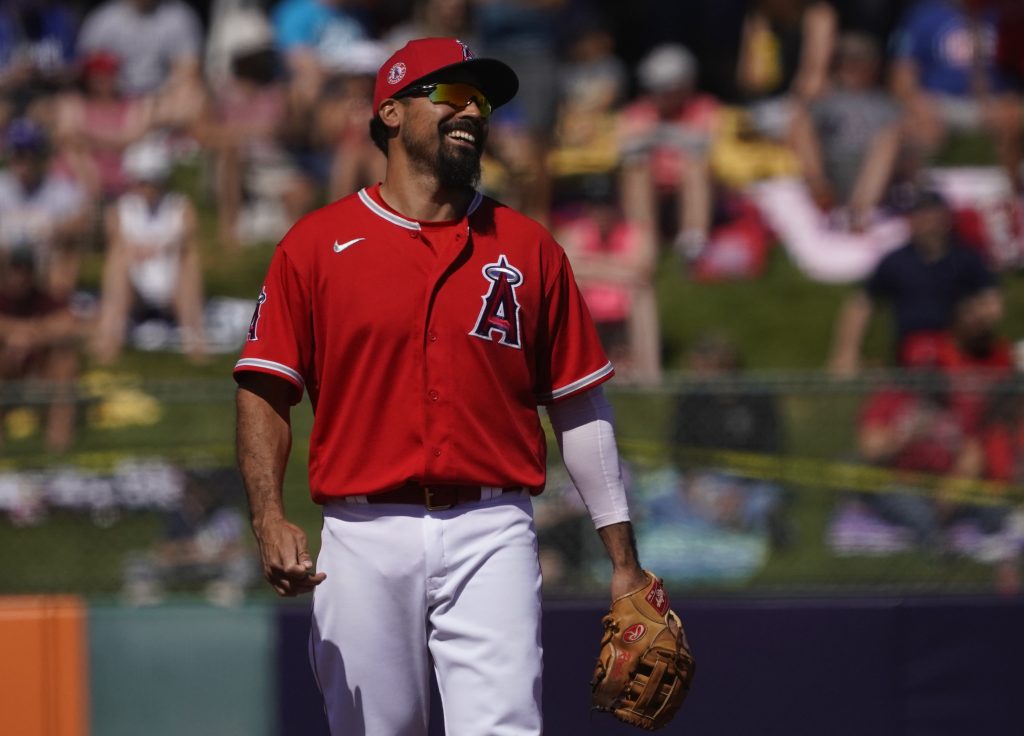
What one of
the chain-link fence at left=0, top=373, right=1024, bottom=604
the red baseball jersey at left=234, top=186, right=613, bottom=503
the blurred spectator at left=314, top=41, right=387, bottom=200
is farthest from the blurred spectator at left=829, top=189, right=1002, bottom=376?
the red baseball jersey at left=234, top=186, right=613, bottom=503

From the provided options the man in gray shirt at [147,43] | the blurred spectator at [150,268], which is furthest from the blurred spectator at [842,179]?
the man in gray shirt at [147,43]

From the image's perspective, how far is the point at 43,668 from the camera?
5.89 m

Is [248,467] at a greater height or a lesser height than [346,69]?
lesser

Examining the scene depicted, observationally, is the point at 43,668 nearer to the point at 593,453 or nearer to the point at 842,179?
the point at 593,453

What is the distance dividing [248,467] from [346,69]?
7267 mm

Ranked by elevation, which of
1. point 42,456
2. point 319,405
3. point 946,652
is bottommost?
point 946,652

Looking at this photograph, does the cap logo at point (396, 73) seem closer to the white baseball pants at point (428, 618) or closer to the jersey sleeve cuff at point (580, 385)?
the jersey sleeve cuff at point (580, 385)

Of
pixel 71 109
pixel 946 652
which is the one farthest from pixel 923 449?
pixel 71 109

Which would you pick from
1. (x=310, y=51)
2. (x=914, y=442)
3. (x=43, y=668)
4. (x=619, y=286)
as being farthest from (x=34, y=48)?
(x=914, y=442)

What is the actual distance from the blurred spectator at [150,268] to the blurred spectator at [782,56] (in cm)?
414

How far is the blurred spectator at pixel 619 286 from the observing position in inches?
367

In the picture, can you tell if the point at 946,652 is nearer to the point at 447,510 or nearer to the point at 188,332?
the point at 447,510

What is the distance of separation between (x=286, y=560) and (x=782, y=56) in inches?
342

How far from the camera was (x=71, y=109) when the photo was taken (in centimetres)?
1090
